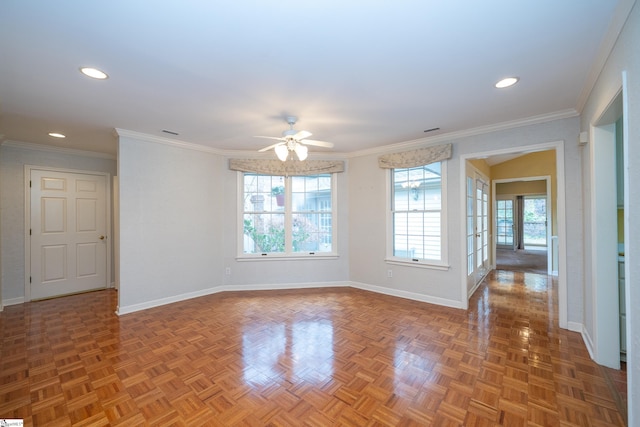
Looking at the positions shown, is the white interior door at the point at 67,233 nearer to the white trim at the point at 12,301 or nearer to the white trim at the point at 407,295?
the white trim at the point at 12,301

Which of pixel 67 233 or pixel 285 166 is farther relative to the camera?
pixel 285 166

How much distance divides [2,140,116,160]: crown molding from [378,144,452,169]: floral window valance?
487cm

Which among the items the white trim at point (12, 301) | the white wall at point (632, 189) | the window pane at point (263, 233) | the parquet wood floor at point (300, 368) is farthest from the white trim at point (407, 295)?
the white trim at point (12, 301)

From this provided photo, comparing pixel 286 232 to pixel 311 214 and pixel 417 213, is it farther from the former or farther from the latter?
pixel 417 213

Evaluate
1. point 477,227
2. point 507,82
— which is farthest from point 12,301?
point 477,227

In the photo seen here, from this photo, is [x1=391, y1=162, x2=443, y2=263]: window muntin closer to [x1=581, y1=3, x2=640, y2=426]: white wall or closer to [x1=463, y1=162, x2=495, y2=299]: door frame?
[x1=463, y1=162, x2=495, y2=299]: door frame

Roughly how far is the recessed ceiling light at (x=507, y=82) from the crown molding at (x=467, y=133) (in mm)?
1131

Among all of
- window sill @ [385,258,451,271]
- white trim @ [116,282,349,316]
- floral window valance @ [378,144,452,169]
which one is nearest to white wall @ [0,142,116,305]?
white trim @ [116,282,349,316]

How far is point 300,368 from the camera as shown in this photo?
2.34 metres

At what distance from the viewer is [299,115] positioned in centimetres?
306

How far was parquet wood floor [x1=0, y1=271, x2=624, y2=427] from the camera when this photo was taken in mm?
1810

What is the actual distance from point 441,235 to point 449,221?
0.24m

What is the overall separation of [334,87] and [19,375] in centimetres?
354

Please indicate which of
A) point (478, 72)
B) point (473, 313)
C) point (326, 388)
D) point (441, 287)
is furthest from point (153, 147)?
point (473, 313)
